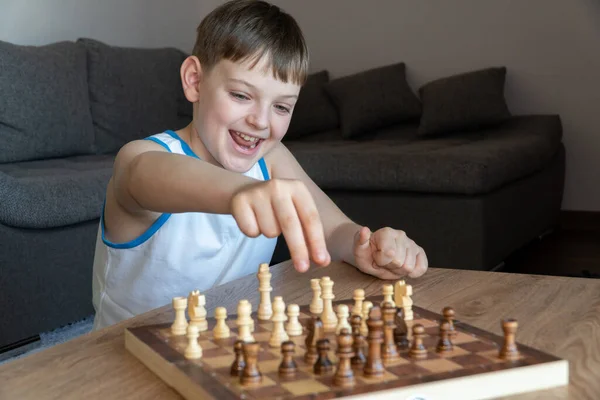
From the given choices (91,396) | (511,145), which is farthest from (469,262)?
(91,396)

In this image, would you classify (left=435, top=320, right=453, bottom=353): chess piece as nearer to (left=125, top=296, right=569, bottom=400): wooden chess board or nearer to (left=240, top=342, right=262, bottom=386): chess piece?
(left=125, top=296, right=569, bottom=400): wooden chess board

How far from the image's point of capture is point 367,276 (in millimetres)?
1295

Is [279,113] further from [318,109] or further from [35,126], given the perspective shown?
[318,109]

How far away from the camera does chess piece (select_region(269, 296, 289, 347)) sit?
88cm

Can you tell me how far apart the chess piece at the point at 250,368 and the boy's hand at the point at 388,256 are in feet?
1.75

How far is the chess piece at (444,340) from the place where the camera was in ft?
2.73

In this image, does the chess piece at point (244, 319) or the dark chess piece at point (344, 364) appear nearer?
the dark chess piece at point (344, 364)

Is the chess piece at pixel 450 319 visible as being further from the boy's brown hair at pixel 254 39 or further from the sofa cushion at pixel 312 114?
the sofa cushion at pixel 312 114

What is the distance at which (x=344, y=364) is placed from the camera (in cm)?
75

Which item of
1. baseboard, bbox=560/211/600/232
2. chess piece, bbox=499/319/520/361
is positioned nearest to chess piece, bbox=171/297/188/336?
chess piece, bbox=499/319/520/361

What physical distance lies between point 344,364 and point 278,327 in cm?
16

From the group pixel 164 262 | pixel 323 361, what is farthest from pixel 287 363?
pixel 164 262

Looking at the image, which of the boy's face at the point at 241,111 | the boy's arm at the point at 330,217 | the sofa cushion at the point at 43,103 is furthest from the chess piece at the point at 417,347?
the sofa cushion at the point at 43,103

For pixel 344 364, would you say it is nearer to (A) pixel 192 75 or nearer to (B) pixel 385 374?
(B) pixel 385 374
